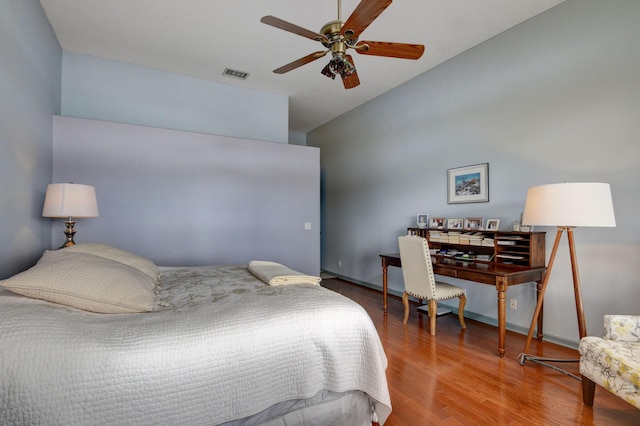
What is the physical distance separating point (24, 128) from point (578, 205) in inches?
162

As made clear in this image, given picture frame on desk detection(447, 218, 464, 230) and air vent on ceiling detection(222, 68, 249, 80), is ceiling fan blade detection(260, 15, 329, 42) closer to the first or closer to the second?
air vent on ceiling detection(222, 68, 249, 80)

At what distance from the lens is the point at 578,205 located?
208 cm

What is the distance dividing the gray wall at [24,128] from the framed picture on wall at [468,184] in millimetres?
4065

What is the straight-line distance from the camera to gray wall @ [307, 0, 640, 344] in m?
2.43

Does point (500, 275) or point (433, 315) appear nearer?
point (500, 275)

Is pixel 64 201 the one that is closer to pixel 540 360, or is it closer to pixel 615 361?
pixel 615 361

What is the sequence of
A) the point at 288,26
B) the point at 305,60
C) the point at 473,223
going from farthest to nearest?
the point at 473,223
the point at 305,60
the point at 288,26

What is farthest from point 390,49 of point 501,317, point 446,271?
point 501,317

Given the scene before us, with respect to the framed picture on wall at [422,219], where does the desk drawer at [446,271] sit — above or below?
below

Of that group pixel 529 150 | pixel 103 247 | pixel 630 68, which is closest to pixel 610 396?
pixel 529 150

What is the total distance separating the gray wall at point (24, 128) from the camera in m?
2.05

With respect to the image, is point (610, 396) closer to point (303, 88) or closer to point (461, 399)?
point (461, 399)

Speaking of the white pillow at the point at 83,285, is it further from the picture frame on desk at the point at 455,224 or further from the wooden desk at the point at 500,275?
the picture frame on desk at the point at 455,224

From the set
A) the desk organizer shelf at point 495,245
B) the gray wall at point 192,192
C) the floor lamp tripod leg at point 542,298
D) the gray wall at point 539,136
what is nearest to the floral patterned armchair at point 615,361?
the floor lamp tripod leg at point 542,298
